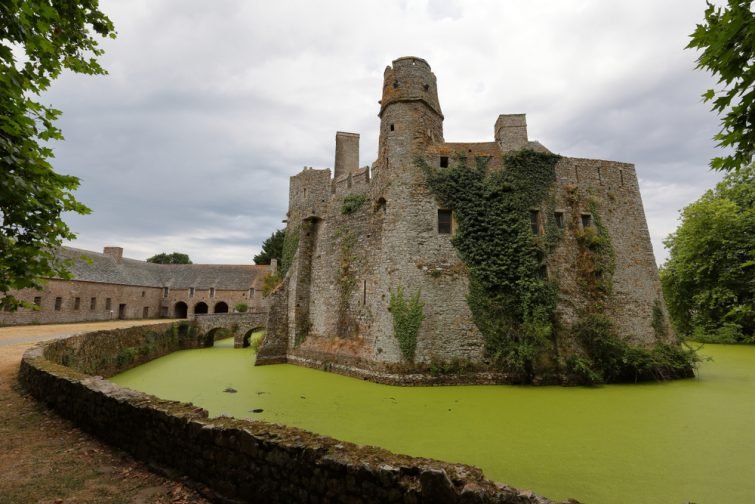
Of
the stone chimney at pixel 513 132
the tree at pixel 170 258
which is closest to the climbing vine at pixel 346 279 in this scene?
the stone chimney at pixel 513 132

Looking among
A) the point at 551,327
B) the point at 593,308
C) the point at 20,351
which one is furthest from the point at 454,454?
the point at 20,351

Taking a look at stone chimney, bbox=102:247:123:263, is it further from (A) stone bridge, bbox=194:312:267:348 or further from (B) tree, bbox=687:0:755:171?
(B) tree, bbox=687:0:755:171

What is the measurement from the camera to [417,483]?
317 centimetres

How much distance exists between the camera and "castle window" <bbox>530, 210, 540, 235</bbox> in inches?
521

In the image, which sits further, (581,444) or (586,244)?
(586,244)

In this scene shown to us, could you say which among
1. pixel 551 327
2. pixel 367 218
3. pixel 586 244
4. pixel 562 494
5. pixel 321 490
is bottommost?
pixel 562 494

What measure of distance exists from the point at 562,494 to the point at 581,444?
2.13 meters

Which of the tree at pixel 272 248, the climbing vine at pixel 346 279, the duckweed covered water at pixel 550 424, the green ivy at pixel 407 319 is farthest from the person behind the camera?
the tree at pixel 272 248

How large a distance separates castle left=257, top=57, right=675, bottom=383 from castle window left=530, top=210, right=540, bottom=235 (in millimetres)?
58

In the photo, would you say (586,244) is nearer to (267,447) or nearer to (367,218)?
(367,218)

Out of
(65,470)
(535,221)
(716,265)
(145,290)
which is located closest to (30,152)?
(65,470)

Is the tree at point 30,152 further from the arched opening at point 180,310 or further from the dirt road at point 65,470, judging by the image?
the arched opening at point 180,310

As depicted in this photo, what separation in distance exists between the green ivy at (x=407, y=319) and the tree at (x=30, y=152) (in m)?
8.76

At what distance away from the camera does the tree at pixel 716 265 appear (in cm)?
2089
